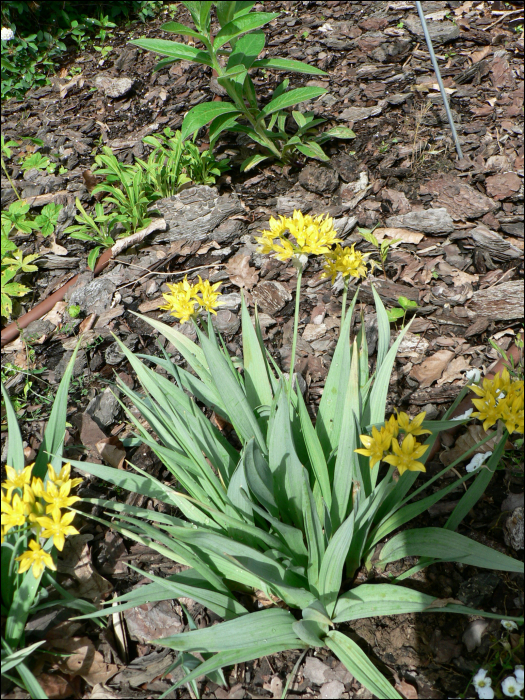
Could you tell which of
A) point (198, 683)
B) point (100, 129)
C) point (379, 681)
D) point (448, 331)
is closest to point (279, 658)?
point (198, 683)

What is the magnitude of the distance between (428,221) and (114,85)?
2633 mm

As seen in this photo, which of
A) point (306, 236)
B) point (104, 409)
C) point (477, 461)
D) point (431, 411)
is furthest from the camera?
point (104, 409)

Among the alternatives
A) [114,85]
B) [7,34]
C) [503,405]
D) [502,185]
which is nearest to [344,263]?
[503,405]

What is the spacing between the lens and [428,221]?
2.39m

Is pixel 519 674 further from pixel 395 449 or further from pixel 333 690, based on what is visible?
pixel 395 449

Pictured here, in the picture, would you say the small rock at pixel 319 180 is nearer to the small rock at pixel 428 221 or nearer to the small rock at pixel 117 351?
the small rock at pixel 428 221

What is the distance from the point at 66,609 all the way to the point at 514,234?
7.50 ft

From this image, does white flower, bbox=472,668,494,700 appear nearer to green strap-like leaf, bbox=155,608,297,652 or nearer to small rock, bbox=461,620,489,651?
small rock, bbox=461,620,489,651

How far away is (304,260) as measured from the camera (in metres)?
2.36

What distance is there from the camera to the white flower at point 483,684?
118cm

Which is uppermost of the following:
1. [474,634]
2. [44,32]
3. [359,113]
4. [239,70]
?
[44,32]

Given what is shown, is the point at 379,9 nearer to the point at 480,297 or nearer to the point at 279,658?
the point at 480,297

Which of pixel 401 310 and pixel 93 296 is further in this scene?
pixel 93 296

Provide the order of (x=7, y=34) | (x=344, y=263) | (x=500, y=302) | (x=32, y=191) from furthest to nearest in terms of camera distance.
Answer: (x=7, y=34)
(x=32, y=191)
(x=500, y=302)
(x=344, y=263)
